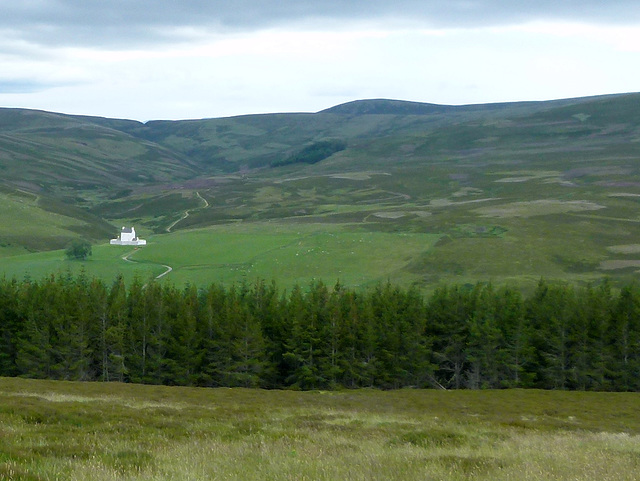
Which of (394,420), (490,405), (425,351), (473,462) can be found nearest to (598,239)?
(425,351)

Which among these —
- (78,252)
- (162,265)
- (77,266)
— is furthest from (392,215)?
(77,266)

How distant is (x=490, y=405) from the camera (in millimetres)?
51031

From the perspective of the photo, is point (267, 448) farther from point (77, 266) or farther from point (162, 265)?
point (77, 266)

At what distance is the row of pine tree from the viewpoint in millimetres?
72250

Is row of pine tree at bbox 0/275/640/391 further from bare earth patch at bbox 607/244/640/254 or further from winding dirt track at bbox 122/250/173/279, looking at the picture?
bare earth patch at bbox 607/244/640/254

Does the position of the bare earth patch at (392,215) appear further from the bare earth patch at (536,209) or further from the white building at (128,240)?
the white building at (128,240)

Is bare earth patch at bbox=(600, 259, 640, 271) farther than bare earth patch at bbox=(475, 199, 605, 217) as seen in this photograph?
No

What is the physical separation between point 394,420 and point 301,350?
142 ft

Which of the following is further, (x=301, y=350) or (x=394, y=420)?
(x=301, y=350)

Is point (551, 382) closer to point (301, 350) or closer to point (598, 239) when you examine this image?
point (301, 350)

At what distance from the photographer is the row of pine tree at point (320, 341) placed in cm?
7225

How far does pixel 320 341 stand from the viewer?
7344cm

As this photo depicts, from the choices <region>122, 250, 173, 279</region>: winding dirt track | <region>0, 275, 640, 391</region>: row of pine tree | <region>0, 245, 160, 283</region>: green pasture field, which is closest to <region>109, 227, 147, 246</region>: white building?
<region>0, 245, 160, 283</region>: green pasture field

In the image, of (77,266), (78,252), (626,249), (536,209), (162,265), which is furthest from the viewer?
(536,209)
